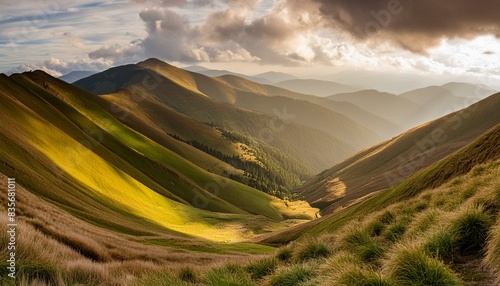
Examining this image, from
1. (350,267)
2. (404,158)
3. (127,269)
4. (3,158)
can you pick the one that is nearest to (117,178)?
(3,158)

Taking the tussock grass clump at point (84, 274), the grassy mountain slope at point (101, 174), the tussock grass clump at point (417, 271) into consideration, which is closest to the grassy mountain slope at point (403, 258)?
the tussock grass clump at point (417, 271)

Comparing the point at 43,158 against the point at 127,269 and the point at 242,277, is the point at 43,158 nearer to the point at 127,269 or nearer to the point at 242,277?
the point at 127,269

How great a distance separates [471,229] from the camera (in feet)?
33.0

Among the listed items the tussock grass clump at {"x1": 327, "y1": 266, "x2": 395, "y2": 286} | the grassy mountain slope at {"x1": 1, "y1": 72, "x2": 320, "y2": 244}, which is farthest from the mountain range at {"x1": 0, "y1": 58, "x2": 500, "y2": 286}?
the grassy mountain slope at {"x1": 1, "y1": 72, "x2": 320, "y2": 244}

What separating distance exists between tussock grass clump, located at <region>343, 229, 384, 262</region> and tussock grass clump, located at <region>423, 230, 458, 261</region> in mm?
1643

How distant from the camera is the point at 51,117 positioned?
347 ft

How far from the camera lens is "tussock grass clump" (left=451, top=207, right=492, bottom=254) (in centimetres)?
981

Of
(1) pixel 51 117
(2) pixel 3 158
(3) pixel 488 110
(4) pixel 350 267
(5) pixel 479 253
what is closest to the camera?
(4) pixel 350 267

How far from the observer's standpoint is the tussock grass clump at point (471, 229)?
9.81m

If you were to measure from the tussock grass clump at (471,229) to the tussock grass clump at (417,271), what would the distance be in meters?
2.91

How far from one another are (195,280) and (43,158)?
219ft

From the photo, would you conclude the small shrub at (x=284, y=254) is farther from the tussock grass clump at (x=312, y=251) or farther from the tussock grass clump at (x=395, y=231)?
the tussock grass clump at (x=395, y=231)

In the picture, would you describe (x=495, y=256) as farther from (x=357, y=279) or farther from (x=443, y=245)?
(x=357, y=279)

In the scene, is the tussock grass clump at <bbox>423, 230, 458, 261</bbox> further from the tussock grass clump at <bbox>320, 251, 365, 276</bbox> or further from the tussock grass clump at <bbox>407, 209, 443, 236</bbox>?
the tussock grass clump at <bbox>320, 251, 365, 276</bbox>
